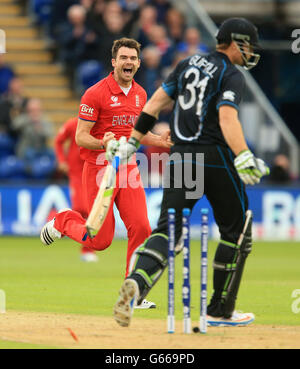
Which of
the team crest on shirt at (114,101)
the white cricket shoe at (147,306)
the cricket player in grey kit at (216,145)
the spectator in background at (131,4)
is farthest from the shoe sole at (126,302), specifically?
the spectator in background at (131,4)

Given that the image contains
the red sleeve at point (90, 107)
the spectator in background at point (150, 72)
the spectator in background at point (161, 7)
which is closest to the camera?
the red sleeve at point (90, 107)

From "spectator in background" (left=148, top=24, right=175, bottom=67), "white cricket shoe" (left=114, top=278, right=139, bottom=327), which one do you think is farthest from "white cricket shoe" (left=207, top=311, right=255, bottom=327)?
"spectator in background" (left=148, top=24, right=175, bottom=67)

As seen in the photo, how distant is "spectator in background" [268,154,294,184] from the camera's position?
701 inches

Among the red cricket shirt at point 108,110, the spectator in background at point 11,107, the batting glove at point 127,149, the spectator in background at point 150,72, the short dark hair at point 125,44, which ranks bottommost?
the batting glove at point 127,149

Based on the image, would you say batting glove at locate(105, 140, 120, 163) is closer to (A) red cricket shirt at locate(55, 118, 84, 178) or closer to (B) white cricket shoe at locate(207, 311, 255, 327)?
(B) white cricket shoe at locate(207, 311, 255, 327)

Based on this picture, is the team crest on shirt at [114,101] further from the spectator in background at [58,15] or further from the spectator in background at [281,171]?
the spectator in background at [58,15]

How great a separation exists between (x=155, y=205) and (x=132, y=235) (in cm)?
875

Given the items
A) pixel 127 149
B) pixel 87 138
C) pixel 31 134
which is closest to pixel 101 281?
pixel 87 138

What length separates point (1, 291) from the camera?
10.4 meters

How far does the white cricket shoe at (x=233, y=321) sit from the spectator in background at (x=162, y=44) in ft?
40.9

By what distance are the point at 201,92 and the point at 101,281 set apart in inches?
190

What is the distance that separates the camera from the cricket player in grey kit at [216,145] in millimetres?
7180

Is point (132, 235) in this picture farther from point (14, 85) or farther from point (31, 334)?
point (14, 85)
